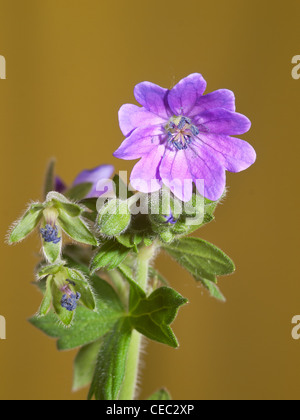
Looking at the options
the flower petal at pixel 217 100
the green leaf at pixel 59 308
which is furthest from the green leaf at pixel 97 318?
the flower petal at pixel 217 100

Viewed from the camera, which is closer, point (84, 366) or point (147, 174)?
point (147, 174)

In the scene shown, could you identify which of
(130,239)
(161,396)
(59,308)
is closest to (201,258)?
(130,239)

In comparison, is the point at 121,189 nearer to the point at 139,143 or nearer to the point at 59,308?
the point at 139,143

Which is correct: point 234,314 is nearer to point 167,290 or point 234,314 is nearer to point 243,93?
point 243,93

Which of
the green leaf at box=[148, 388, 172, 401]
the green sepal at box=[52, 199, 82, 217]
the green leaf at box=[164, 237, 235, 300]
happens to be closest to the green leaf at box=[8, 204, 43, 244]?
the green sepal at box=[52, 199, 82, 217]

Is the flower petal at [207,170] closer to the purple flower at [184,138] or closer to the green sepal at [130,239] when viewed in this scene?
the purple flower at [184,138]
